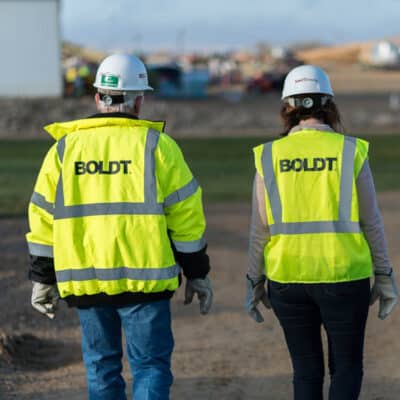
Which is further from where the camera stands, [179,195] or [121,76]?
[121,76]

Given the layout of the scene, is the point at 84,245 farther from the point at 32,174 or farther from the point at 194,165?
the point at 194,165

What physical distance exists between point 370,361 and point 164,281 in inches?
121

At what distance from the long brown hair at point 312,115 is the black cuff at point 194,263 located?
29.0 inches

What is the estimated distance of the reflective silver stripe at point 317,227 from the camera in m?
4.91

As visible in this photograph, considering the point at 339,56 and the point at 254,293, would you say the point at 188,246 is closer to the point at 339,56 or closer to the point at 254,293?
the point at 254,293

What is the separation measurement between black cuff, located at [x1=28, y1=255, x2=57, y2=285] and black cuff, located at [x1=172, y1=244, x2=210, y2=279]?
2.03 feet

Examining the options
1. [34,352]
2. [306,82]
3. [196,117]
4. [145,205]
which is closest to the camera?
[145,205]

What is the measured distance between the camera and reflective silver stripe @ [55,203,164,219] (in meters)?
4.80

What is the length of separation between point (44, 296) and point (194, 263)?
78 centimetres

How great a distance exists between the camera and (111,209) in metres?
4.82

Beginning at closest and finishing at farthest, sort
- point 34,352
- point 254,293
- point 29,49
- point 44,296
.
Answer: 1. point 44,296
2. point 254,293
3. point 34,352
4. point 29,49

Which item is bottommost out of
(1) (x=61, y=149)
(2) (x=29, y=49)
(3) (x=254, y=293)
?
(2) (x=29, y=49)

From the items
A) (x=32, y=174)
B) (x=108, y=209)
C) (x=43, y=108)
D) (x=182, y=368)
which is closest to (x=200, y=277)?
(x=108, y=209)

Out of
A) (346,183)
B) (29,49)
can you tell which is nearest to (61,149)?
(346,183)
